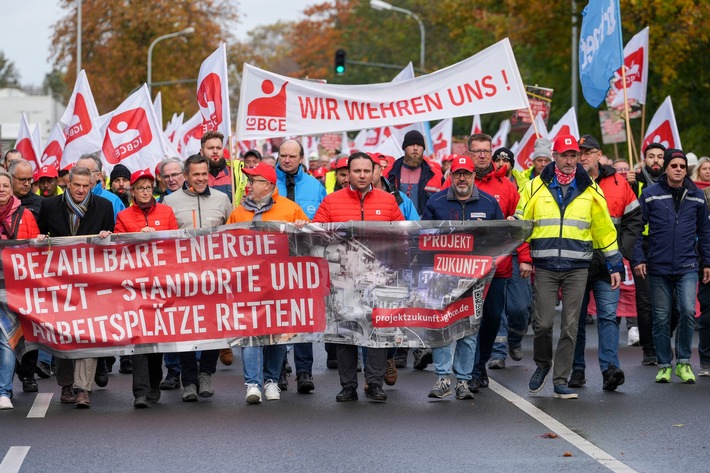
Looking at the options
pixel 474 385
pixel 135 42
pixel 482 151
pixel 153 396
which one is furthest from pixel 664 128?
pixel 135 42

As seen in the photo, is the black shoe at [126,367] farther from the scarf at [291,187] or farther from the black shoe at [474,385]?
the black shoe at [474,385]

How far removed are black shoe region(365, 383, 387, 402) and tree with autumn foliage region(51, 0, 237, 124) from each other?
50.7 metres

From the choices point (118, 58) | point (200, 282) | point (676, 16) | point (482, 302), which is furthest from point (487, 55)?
point (118, 58)

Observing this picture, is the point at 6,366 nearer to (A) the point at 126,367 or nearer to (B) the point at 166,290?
(B) the point at 166,290

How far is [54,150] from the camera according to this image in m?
17.0

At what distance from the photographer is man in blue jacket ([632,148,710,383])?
11.5 metres

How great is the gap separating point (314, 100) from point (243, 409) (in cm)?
363

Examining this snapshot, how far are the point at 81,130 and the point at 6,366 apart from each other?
592cm

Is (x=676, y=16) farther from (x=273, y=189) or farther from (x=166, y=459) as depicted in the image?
(x=166, y=459)

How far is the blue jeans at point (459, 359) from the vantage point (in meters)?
10.5

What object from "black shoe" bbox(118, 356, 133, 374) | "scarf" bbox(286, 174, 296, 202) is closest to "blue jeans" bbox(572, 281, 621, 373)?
"scarf" bbox(286, 174, 296, 202)

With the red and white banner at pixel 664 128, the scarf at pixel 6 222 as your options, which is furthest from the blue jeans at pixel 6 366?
the red and white banner at pixel 664 128

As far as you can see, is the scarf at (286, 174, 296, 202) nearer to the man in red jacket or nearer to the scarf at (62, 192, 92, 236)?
the man in red jacket

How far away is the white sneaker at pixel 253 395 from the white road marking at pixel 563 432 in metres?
1.89
